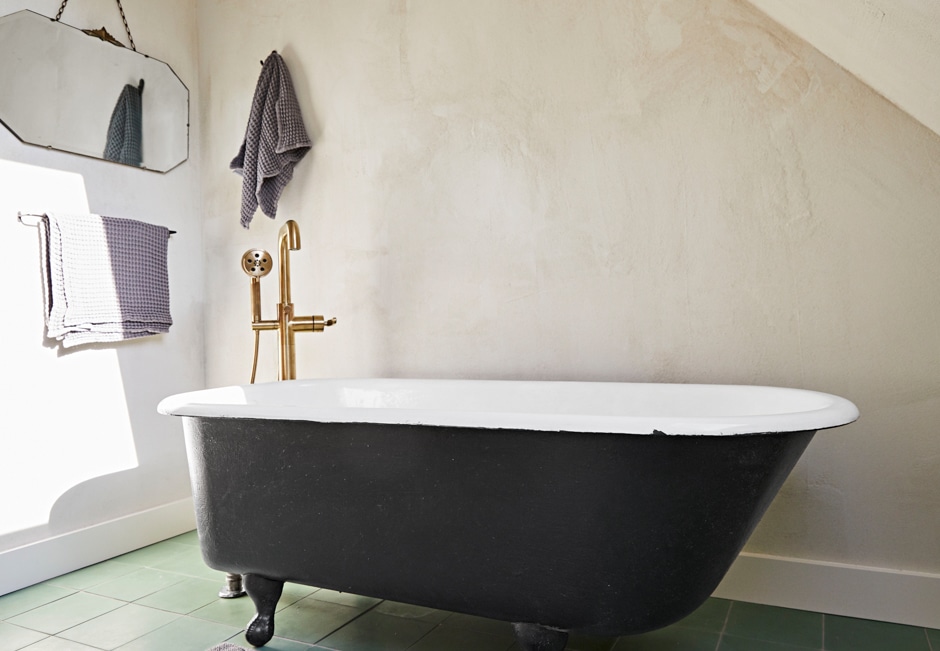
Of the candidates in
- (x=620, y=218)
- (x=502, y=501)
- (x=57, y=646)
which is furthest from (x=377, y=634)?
(x=620, y=218)

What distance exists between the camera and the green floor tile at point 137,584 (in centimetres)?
204

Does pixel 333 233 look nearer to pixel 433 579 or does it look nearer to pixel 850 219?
pixel 433 579

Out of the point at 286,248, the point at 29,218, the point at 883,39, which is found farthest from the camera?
the point at 286,248

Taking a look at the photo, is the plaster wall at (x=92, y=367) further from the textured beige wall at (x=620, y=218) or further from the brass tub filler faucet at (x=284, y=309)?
the brass tub filler faucet at (x=284, y=309)

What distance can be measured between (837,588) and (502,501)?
1.09 meters

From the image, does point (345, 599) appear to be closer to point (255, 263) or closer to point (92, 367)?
point (255, 263)

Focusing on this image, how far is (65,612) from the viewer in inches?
75.2

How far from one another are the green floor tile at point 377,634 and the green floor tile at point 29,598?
940mm

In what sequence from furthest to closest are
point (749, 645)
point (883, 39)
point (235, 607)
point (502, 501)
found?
point (235, 607), point (749, 645), point (883, 39), point (502, 501)

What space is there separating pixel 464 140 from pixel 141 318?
4.42 ft

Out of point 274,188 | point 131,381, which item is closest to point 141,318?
point 131,381

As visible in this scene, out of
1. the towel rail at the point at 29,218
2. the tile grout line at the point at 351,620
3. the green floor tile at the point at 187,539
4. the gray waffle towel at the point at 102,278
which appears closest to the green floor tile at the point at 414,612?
the tile grout line at the point at 351,620

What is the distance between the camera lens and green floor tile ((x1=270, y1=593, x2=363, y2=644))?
5.70 feet

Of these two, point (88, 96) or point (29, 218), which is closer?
point (29, 218)
